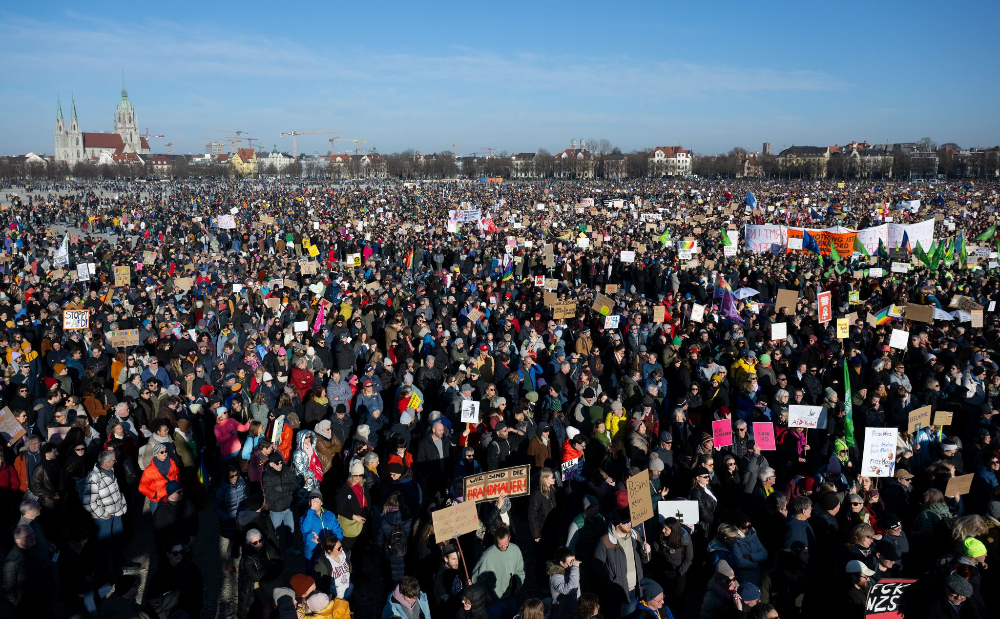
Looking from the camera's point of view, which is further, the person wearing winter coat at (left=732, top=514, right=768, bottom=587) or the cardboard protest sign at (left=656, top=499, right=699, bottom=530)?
the cardboard protest sign at (left=656, top=499, right=699, bottom=530)

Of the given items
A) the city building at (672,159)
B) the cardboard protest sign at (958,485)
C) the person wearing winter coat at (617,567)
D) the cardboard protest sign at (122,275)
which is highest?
the city building at (672,159)

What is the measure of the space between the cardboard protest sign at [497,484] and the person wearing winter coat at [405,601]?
991mm

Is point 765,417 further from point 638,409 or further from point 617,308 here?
point 617,308

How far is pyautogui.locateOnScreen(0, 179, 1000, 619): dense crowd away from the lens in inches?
183

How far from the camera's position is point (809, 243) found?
1841 cm

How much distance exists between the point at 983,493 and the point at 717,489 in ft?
Answer: 6.75

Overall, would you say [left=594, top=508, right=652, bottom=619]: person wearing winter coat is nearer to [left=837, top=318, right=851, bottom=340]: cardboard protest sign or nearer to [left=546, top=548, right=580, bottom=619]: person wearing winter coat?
[left=546, top=548, right=580, bottom=619]: person wearing winter coat

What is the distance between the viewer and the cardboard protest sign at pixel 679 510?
5.34 m

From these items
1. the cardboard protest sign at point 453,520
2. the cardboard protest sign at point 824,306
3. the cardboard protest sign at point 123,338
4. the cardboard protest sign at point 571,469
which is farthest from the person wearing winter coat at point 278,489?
the cardboard protest sign at point 824,306

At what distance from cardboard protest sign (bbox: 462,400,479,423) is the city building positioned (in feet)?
405

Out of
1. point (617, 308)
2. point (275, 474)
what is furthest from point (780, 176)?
point (275, 474)

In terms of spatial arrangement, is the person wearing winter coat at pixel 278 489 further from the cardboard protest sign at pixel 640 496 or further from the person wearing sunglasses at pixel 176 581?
the cardboard protest sign at pixel 640 496

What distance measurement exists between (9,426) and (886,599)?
716cm

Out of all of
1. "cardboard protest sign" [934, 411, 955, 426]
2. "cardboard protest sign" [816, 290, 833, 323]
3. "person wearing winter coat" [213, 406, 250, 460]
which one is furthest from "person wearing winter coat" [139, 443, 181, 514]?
"cardboard protest sign" [816, 290, 833, 323]
